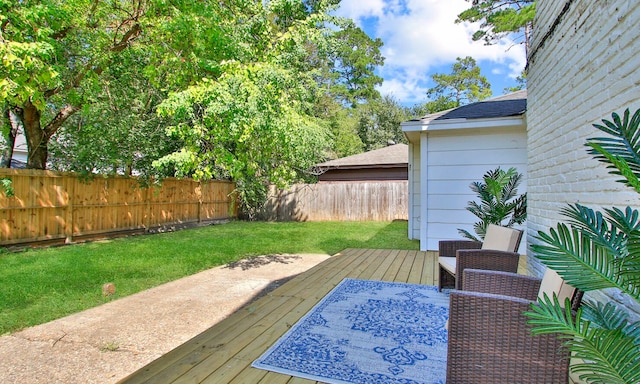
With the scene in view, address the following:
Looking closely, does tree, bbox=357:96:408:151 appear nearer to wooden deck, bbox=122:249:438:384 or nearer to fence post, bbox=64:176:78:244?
fence post, bbox=64:176:78:244

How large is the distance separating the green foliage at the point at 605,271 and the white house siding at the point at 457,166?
5.48 m

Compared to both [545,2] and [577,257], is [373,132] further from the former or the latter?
[577,257]

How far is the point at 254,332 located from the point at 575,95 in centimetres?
312

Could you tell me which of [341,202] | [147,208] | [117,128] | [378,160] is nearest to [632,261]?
[117,128]

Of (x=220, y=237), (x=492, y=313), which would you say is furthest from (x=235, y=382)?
(x=220, y=237)

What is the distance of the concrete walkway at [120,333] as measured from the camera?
256cm

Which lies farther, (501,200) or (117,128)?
(117,128)

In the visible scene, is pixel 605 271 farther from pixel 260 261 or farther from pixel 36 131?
pixel 36 131

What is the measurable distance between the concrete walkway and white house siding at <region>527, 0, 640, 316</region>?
132 inches

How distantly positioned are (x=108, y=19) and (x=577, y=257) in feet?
31.0

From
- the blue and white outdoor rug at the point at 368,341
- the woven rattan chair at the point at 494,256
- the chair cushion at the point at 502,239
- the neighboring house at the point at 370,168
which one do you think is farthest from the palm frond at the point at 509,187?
the neighboring house at the point at 370,168

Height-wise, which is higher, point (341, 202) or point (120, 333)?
point (341, 202)

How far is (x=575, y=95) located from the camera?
8.11 ft

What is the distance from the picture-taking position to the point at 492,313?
177 centimetres
